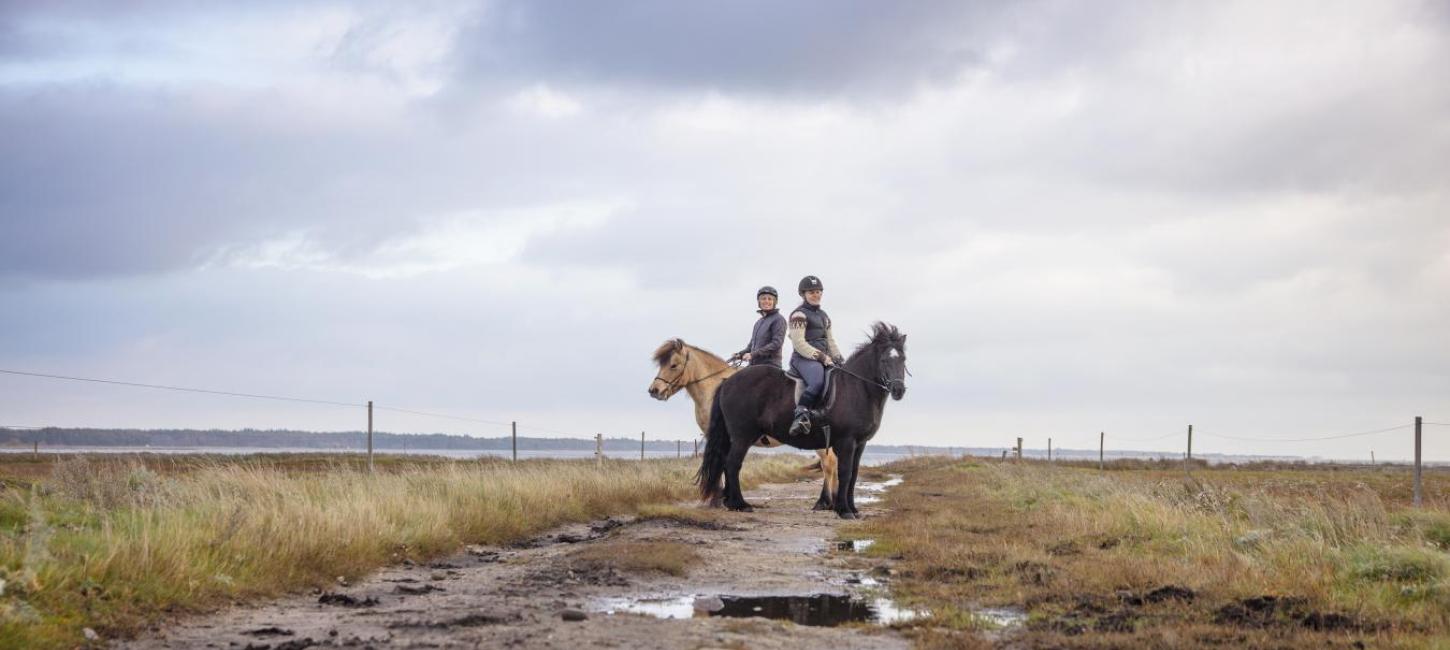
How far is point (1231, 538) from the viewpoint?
35.1ft

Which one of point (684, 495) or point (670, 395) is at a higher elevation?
point (670, 395)

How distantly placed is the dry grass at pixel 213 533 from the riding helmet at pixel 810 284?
13.3 ft

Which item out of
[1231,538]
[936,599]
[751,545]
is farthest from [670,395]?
[936,599]

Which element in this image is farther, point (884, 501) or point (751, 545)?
point (884, 501)

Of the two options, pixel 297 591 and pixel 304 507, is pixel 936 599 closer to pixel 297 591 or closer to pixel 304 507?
pixel 297 591

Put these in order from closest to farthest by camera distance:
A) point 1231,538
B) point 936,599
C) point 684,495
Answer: point 936,599 < point 1231,538 < point 684,495

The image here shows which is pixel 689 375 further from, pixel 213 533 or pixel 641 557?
pixel 213 533

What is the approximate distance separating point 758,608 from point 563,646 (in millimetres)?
2091

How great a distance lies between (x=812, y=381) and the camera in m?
15.4

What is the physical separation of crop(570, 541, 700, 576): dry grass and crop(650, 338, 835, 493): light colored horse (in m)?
7.67

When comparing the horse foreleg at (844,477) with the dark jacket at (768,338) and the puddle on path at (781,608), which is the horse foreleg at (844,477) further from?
the puddle on path at (781,608)

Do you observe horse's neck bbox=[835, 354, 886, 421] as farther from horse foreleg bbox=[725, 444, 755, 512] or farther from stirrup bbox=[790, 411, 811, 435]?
horse foreleg bbox=[725, 444, 755, 512]

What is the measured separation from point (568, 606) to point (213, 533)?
294 centimetres

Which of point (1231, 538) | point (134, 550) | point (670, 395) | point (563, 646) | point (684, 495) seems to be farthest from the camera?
point (684, 495)
